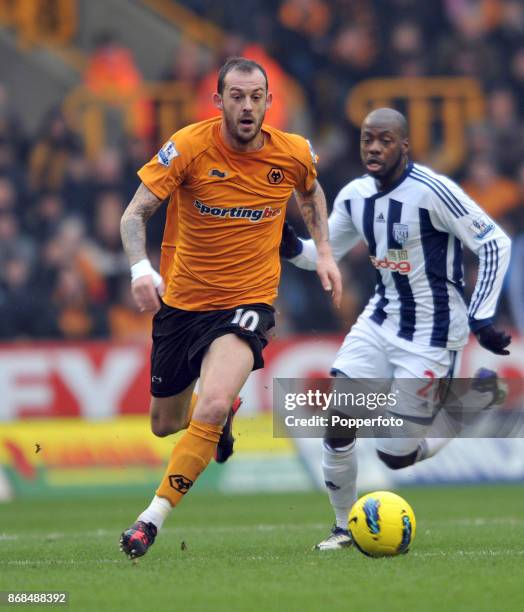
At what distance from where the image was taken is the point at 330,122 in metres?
16.5

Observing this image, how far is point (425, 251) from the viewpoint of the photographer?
8148 mm

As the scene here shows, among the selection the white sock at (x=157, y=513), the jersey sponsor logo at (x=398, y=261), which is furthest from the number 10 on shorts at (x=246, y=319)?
the jersey sponsor logo at (x=398, y=261)

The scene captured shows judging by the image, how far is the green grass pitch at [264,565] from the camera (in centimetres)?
570

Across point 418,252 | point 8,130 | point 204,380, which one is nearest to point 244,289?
point 204,380

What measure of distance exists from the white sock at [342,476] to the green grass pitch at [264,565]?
309 mm

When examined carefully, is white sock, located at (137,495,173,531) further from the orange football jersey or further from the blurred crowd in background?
the blurred crowd in background

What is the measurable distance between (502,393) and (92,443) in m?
6.07

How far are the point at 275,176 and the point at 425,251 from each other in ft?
3.83

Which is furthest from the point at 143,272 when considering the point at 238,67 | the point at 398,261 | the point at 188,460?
the point at 398,261

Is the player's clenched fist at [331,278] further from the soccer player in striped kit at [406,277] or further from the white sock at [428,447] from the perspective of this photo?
the white sock at [428,447]

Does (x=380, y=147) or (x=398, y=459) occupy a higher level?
(x=380, y=147)

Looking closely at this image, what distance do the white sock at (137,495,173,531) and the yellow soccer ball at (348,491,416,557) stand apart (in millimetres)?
987

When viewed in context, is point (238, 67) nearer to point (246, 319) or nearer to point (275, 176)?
point (275, 176)

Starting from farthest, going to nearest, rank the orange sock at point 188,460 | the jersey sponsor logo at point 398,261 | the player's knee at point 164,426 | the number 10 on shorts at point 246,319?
the player's knee at point 164,426
the jersey sponsor logo at point 398,261
the number 10 on shorts at point 246,319
the orange sock at point 188,460
